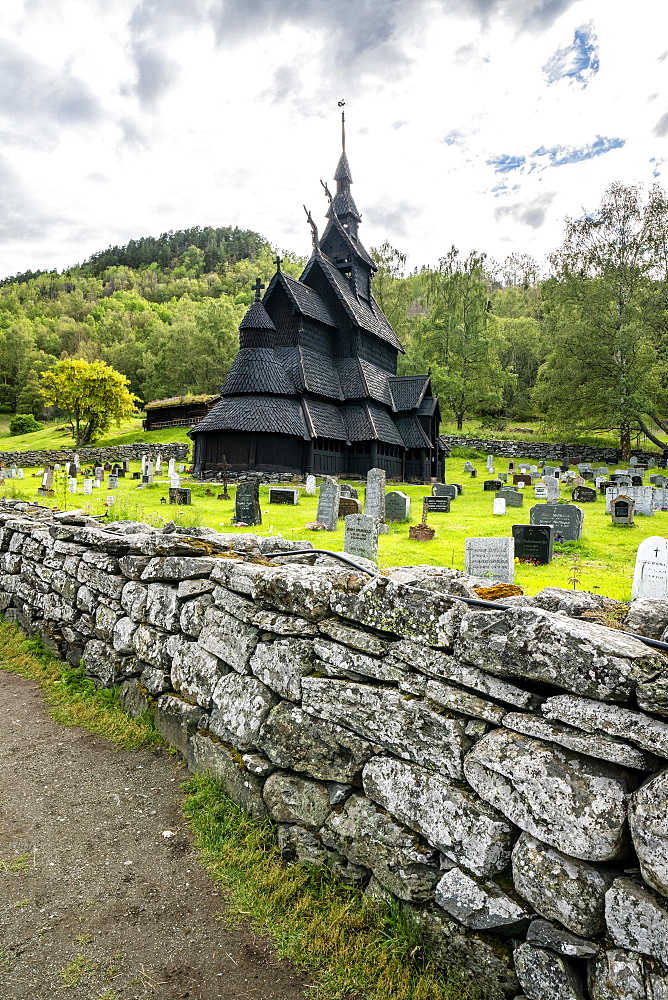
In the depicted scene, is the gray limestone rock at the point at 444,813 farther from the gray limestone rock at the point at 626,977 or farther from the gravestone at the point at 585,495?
the gravestone at the point at 585,495

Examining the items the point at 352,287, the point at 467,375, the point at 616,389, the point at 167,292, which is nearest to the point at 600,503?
the point at 616,389

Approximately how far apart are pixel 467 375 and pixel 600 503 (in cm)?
3422

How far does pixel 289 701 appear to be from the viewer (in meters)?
3.41

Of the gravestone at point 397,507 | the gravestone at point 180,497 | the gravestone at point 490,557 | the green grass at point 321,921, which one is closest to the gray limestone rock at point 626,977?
the green grass at point 321,921

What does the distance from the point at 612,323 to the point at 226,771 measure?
42.1 meters

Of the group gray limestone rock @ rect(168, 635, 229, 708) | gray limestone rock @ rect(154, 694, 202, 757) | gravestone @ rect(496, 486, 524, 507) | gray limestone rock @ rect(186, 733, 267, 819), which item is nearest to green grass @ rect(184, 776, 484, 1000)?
gray limestone rock @ rect(186, 733, 267, 819)

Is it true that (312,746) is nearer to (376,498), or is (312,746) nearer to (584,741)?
(584,741)

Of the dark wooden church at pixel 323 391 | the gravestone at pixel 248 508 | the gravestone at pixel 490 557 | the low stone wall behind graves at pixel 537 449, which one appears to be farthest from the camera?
the low stone wall behind graves at pixel 537 449

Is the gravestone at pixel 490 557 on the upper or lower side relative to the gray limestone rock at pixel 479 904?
upper

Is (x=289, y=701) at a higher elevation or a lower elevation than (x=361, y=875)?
higher

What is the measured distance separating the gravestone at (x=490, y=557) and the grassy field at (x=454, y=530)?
0.37 m

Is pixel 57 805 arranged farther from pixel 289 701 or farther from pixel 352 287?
pixel 352 287

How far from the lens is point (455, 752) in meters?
2.54

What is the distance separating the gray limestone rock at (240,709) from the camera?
357 centimetres
